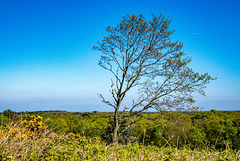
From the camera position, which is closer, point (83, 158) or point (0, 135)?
point (83, 158)

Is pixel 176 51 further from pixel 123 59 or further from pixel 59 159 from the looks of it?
pixel 59 159

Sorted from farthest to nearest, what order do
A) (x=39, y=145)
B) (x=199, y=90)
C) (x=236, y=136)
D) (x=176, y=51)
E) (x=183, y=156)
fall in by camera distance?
1. (x=236, y=136)
2. (x=176, y=51)
3. (x=199, y=90)
4. (x=39, y=145)
5. (x=183, y=156)

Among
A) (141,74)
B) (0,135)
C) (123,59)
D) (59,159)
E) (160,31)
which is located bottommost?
(59,159)

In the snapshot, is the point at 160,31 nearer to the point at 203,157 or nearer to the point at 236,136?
the point at 203,157

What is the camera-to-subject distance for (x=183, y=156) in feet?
11.1

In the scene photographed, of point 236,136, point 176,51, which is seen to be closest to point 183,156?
point 176,51

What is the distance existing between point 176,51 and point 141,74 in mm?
2530

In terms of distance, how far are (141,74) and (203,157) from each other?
10.1m

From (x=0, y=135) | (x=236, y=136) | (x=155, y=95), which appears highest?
(x=155, y=95)

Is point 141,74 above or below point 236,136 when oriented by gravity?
above

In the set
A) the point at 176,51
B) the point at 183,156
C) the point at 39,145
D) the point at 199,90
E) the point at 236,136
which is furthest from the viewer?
the point at 236,136

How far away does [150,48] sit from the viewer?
13.4 meters

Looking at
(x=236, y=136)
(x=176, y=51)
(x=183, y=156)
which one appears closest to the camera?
(x=183, y=156)

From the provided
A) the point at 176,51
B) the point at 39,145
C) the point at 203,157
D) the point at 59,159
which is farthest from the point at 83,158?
the point at 176,51
